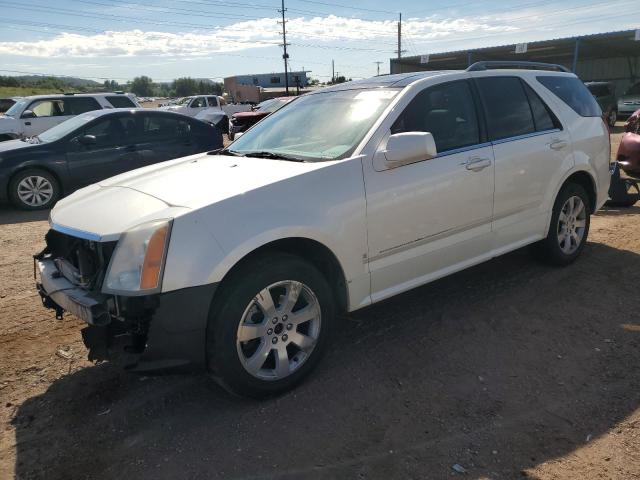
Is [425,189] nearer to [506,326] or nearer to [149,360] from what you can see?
[506,326]

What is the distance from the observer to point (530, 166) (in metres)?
4.26

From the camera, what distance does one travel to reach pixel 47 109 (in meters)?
13.1

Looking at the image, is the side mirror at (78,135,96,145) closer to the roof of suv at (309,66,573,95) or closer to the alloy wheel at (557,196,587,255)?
the roof of suv at (309,66,573,95)

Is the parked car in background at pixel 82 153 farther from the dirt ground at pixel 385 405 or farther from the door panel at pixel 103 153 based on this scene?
the dirt ground at pixel 385 405

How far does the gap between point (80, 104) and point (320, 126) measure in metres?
11.5

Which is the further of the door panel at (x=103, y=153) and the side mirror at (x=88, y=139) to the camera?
the door panel at (x=103, y=153)

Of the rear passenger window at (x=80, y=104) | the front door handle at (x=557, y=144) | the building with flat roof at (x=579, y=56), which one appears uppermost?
the building with flat roof at (x=579, y=56)

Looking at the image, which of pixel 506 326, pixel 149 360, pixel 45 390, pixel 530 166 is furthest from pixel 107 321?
pixel 530 166

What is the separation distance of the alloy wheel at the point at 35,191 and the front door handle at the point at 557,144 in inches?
300

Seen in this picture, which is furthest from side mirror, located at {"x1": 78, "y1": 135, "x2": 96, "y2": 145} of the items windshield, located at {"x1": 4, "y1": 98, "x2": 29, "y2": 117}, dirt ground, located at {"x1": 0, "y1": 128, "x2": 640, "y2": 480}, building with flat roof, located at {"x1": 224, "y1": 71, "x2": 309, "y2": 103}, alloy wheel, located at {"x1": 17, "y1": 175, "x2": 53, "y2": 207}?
building with flat roof, located at {"x1": 224, "y1": 71, "x2": 309, "y2": 103}

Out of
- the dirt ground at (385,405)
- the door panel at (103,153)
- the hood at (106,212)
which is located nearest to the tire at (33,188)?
the door panel at (103,153)

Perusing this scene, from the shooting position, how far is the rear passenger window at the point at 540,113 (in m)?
4.49

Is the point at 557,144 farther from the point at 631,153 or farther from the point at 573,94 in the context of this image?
the point at 631,153

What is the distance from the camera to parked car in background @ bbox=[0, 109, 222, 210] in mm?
8320
